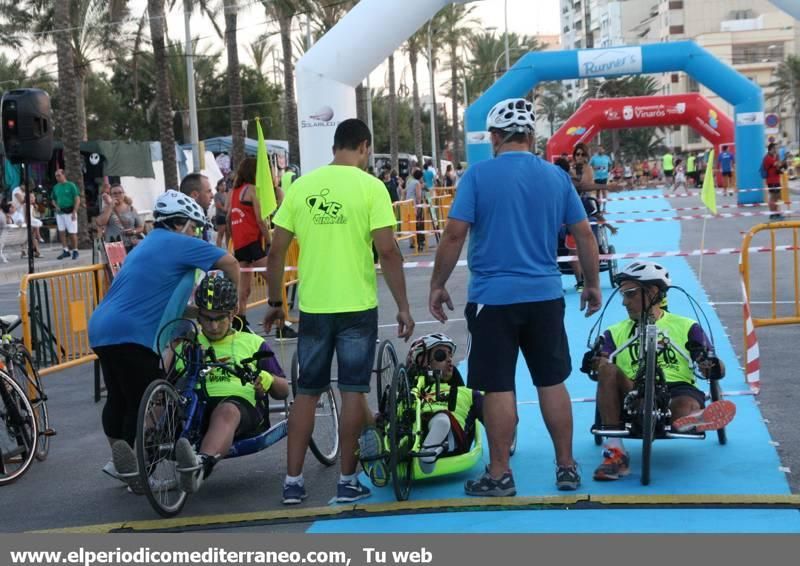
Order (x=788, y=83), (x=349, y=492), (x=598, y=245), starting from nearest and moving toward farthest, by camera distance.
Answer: (x=349, y=492) < (x=598, y=245) < (x=788, y=83)

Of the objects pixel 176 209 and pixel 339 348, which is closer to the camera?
pixel 339 348

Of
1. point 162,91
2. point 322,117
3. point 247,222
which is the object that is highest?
point 162,91

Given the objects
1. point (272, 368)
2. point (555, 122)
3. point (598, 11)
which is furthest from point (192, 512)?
point (598, 11)

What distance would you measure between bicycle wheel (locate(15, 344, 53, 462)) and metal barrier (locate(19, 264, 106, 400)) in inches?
79.7

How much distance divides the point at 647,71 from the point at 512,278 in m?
25.9

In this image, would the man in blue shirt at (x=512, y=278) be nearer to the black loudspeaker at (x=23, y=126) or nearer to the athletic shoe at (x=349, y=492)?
the athletic shoe at (x=349, y=492)

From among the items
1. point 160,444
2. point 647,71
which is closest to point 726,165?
point 647,71

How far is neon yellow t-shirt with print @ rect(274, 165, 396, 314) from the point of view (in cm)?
627

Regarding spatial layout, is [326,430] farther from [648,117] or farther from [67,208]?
[648,117]

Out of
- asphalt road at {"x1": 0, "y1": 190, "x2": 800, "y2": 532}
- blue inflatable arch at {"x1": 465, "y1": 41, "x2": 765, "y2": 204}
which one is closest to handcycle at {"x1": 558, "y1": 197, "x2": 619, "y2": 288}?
asphalt road at {"x1": 0, "y1": 190, "x2": 800, "y2": 532}

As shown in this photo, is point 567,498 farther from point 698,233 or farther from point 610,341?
point 698,233

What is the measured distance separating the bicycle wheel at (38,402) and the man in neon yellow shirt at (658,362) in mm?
3692

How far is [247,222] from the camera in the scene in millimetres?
13125

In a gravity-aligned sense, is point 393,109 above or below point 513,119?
above
